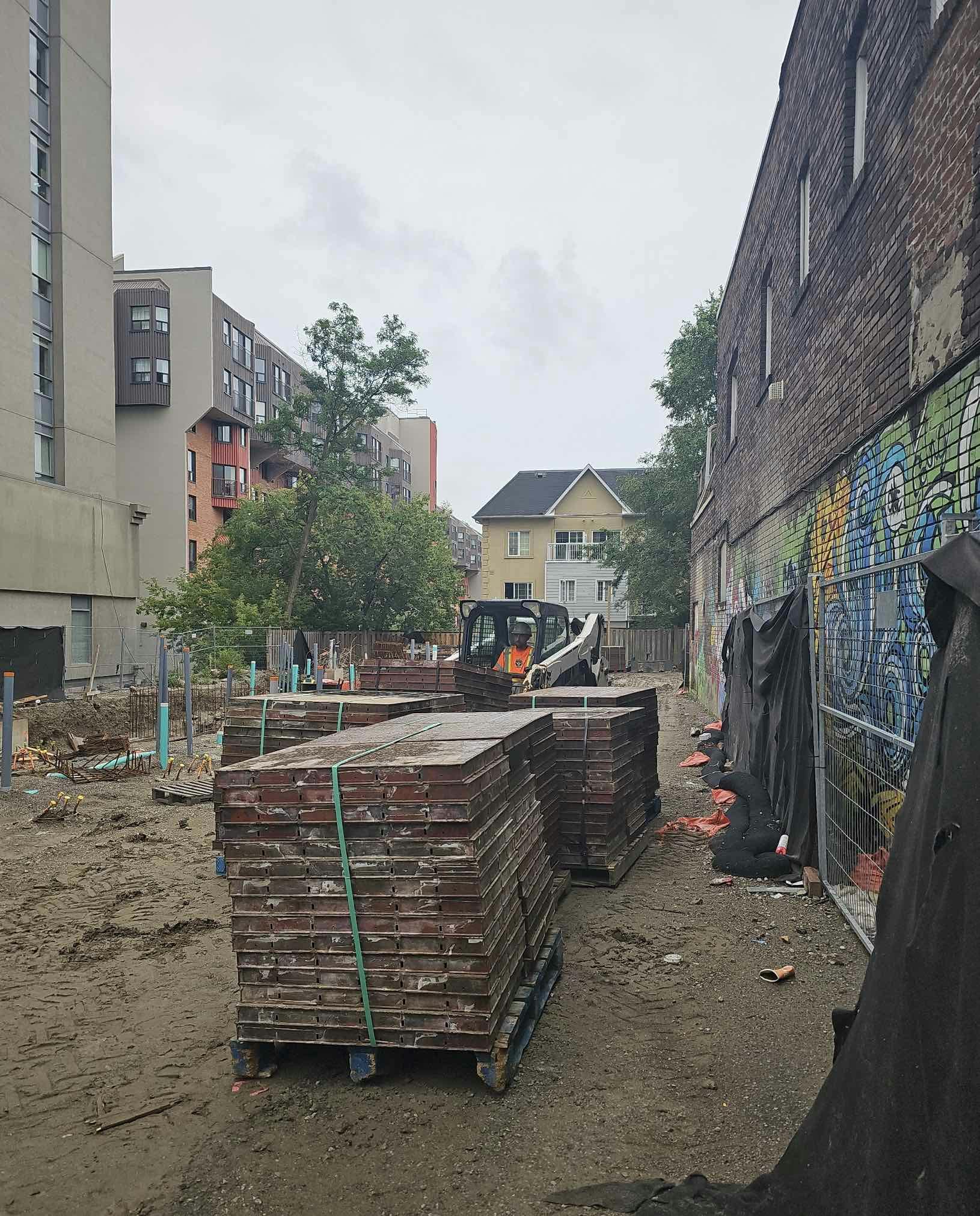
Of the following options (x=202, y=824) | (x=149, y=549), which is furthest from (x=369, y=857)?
(x=149, y=549)

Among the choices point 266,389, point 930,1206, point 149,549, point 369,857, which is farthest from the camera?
point 266,389

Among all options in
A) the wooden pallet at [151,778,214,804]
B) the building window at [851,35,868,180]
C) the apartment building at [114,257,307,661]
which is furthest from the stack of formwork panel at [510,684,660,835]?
the apartment building at [114,257,307,661]

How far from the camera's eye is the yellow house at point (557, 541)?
5484cm

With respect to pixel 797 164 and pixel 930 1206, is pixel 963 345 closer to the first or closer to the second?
pixel 930 1206

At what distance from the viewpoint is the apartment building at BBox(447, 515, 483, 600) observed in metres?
103

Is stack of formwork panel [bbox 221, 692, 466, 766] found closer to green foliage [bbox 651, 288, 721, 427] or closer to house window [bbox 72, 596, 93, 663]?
house window [bbox 72, 596, 93, 663]

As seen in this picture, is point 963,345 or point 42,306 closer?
point 963,345

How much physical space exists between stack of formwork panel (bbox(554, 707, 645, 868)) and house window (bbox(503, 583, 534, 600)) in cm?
4781

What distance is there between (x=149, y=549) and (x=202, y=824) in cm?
4022

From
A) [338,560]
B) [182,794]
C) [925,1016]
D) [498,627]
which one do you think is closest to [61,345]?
[338,560]

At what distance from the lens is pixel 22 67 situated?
27.5m

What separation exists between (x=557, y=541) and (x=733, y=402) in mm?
37818

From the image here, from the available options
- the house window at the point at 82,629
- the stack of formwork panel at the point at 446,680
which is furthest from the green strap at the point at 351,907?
the house window at the point at 82,629

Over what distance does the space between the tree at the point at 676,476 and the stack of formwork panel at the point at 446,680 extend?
27.5 m
